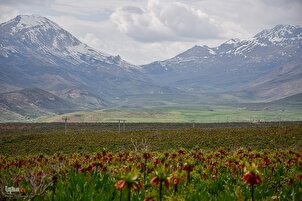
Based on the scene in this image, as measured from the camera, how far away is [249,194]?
7.42m

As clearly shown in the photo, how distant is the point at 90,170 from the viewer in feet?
29.4

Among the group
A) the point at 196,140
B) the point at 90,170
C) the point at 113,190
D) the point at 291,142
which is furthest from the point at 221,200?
the point at 196,140

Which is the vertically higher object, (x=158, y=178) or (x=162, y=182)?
(x=158, y=178)

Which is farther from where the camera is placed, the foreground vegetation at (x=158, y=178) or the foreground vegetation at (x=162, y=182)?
the foreground vegetation at (x=158, y=178)

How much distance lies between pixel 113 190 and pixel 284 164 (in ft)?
19.3

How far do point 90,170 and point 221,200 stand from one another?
332 cm

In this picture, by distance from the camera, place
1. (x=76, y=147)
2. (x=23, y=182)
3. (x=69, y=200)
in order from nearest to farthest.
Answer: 1. (x=69, y=200)
2. (x=23, y=182)
3. (x=76, y=147)

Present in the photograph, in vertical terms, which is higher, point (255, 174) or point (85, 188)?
point (255, 174)

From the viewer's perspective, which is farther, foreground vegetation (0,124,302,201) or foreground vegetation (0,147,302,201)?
foreground vegetation (0,124,302,201)

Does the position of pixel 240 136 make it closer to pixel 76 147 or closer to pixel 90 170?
pixel 76 147

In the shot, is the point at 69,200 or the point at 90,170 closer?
the point at 69,200

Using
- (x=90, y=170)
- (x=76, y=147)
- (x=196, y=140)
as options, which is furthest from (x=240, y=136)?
(x=90, y=170)

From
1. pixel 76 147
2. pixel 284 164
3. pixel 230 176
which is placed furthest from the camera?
pixel 76 147

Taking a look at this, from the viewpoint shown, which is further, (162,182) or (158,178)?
(162,182)
